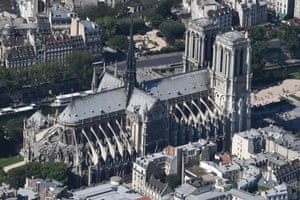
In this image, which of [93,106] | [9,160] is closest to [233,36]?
[93,106]

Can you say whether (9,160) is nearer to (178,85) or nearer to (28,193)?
(28,193)

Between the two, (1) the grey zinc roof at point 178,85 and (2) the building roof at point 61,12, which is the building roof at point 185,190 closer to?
(1) the grey zinc roof at point 178,85

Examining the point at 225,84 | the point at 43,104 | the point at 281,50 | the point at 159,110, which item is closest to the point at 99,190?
the point at 159,110

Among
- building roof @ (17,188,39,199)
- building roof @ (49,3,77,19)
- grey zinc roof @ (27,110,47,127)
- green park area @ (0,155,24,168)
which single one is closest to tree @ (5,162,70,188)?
building roof @ (17,188,39,199)

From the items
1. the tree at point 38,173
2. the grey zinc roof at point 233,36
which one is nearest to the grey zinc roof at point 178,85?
the grey zinc roof at point 233,36

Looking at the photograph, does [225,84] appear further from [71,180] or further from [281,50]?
[281,50]
